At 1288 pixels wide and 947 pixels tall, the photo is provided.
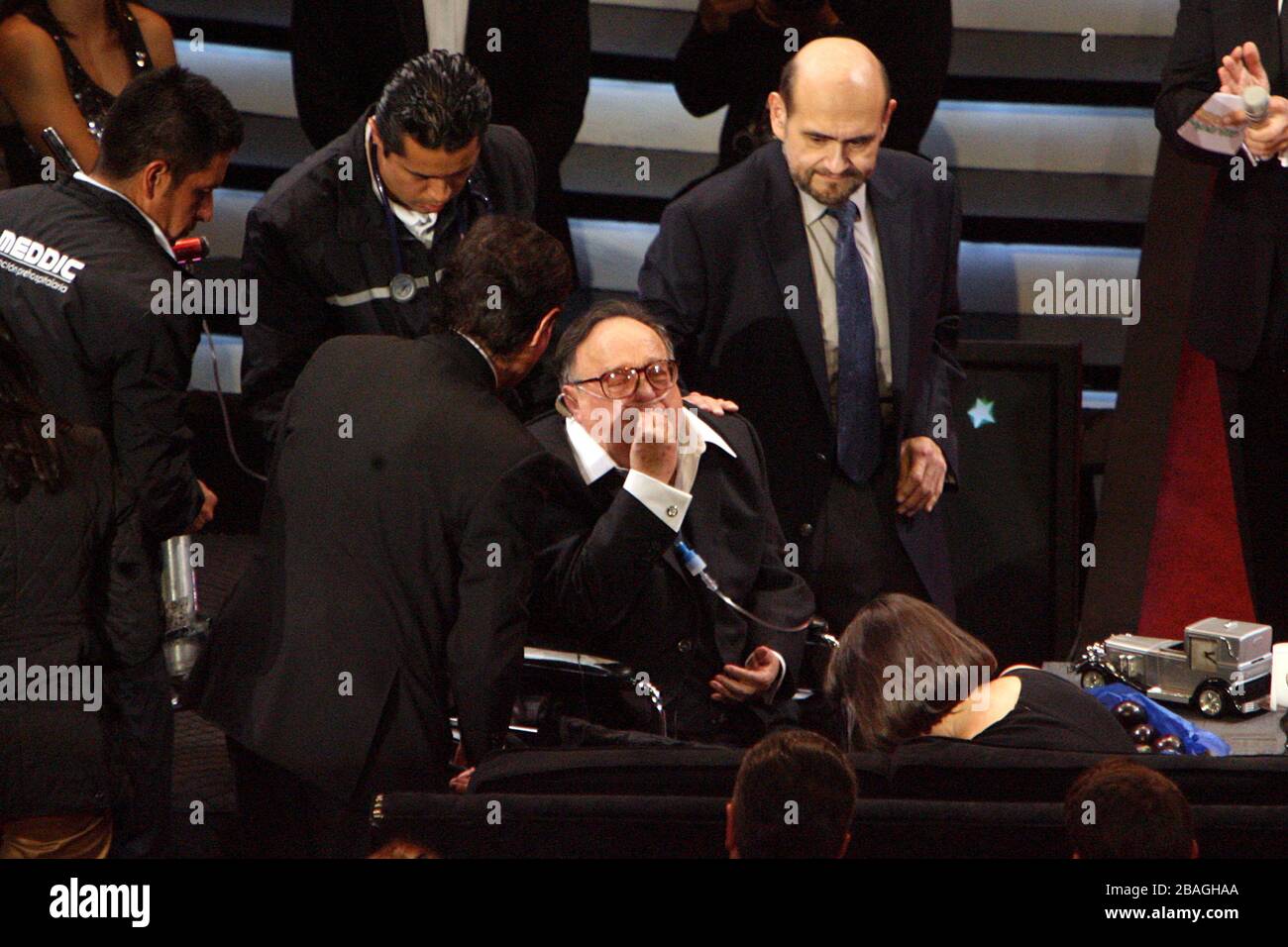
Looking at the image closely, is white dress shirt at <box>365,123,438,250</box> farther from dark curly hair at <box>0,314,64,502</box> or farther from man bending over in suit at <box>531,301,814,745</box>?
dark curly hair at <box>0,314,64,502</box>

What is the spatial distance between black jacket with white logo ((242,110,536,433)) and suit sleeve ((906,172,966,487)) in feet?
3.26

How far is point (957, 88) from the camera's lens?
540 cm

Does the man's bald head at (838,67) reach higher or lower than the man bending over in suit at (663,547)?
higher

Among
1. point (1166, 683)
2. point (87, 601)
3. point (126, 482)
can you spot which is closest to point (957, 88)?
point (1166, 683)

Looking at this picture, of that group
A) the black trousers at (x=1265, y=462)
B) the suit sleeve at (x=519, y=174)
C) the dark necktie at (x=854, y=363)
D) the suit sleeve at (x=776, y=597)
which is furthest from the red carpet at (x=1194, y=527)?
the suit sleeve at (x=519, y=174)

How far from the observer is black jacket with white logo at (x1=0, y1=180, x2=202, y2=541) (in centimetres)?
327

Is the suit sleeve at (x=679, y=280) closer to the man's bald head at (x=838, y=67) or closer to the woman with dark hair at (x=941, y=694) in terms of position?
the man's bald head at (x=838, y=67)

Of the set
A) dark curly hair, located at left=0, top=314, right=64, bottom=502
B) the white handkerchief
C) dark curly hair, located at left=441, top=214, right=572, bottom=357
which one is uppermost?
the white handkerchief

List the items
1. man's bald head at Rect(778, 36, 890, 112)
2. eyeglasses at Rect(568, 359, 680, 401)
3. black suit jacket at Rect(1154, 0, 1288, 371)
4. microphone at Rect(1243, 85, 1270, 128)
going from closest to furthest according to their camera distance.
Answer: eyeglasses at Rect(568, 359, 680, 401)
man's bald head at Rect(778, 36, 890, 112)
microphone at Rect(1243, 85, 1270, 128)
black suit jacket at Rect(1154, 0, 1288, 371)

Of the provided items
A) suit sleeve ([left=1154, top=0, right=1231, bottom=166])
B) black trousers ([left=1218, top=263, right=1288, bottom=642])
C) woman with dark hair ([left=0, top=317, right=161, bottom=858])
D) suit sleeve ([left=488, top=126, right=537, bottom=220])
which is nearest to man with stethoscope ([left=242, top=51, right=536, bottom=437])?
suit sleeve ([left=488, top=126, right=537, bottom=220])

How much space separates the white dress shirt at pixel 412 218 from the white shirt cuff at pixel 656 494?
0.86m

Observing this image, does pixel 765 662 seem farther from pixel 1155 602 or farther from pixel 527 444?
pixel 1155 602

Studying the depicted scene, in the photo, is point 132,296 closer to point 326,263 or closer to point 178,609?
point 326,263

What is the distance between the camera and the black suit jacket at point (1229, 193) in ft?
12.7
